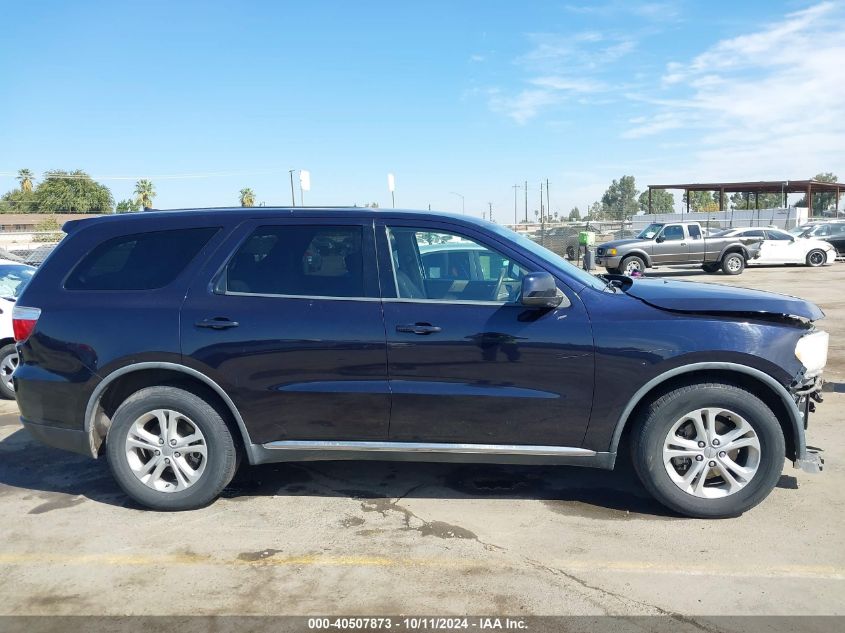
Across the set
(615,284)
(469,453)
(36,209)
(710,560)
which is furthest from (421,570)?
(36,209)

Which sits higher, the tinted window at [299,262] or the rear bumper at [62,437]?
the tinted window at [299,262]

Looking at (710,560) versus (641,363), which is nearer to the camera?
(710,560)

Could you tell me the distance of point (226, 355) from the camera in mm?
4031

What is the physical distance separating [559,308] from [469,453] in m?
1.01

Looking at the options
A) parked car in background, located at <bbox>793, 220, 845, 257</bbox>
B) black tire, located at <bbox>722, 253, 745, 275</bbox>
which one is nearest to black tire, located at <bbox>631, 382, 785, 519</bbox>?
black tire, located at <bbox>722, 253, 745, 275</bbox>

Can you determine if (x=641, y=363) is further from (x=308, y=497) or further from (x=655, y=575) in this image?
(x=308, y=497)

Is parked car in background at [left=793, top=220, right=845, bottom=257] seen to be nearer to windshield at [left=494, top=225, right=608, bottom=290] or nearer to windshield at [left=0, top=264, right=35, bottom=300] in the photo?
windshield at [left=494, top=225, right=608, bottom=290]

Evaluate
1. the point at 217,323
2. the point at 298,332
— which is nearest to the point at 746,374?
the point at 298,332

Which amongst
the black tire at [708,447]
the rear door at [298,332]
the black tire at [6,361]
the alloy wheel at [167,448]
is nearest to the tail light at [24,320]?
the alloy wheel at [167,448]

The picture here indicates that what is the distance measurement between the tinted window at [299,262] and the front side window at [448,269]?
10.4 inches

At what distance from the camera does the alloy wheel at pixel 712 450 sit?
3877 millimetres

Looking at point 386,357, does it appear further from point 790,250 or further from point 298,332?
point 790,250

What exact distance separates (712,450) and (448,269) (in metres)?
1.92

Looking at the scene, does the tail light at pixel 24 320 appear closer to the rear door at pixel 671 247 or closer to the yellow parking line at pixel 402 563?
the yellow parking line at pixel 402 563
